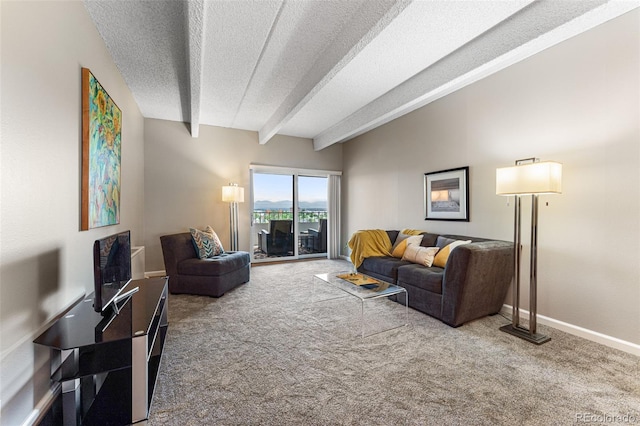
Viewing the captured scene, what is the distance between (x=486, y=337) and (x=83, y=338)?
9.64ft

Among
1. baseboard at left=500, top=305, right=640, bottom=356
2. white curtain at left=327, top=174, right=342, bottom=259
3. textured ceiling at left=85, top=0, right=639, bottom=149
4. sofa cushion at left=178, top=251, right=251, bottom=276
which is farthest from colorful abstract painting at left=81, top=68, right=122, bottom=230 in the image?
baseboard at left=500, top=305, right=640, bottom=356

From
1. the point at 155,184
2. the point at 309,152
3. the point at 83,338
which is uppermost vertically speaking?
the point at 309,152

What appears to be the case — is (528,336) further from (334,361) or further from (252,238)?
(252,238)

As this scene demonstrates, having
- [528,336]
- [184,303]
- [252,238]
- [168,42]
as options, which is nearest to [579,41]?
[528,336]

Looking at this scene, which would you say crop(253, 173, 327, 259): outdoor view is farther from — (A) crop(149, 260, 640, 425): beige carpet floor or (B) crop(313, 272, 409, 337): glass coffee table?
(A) crop(149, 260, 640, 425): beige carpet floor

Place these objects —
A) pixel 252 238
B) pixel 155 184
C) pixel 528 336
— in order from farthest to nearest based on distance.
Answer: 1. pixel 252 238
2. pixel 155 184
3. pixel 528 336

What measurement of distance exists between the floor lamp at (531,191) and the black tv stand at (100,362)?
9.63 feet

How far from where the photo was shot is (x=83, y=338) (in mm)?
1383

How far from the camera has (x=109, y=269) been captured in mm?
1724

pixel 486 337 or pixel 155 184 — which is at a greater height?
pixel 155 184

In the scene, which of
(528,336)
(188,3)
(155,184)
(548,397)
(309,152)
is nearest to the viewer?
(548,397)

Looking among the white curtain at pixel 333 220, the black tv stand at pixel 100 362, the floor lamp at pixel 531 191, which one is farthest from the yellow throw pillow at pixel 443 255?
the white curtain at pixel 333 220

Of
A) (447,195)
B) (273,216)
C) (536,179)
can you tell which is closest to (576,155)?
(536,179)

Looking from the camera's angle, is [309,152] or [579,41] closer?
[579,41]
